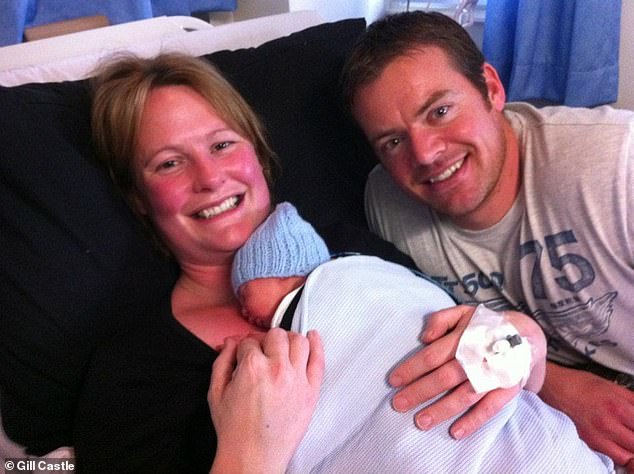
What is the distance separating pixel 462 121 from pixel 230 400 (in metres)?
0.67

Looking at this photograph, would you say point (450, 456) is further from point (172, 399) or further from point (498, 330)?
point (172, 399)

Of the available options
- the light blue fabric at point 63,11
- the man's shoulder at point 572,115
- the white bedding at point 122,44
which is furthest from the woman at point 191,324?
the light blue fabric at point 63,11

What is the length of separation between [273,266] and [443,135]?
428 millimetres

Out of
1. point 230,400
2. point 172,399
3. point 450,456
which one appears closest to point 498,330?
point 450,456

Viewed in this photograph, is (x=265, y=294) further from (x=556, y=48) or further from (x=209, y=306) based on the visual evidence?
(x=556, y=48)

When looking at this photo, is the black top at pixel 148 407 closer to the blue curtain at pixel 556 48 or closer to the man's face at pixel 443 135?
the man's face at pixel 443 135

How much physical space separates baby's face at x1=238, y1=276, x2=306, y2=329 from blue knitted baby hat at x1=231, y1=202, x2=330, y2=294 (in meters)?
0.01

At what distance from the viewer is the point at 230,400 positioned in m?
0.81

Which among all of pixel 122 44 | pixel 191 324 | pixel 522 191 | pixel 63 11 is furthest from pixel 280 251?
pixel 63 11

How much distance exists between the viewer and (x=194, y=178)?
105cm

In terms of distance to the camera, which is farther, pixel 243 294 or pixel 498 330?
pixel 243 294

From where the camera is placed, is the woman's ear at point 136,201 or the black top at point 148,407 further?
the woman's ear at point 136,201

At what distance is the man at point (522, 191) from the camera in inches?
40.4

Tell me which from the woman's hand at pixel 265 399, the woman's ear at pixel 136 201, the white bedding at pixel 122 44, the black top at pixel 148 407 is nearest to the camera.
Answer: the woman's hand at pixel 265 399
